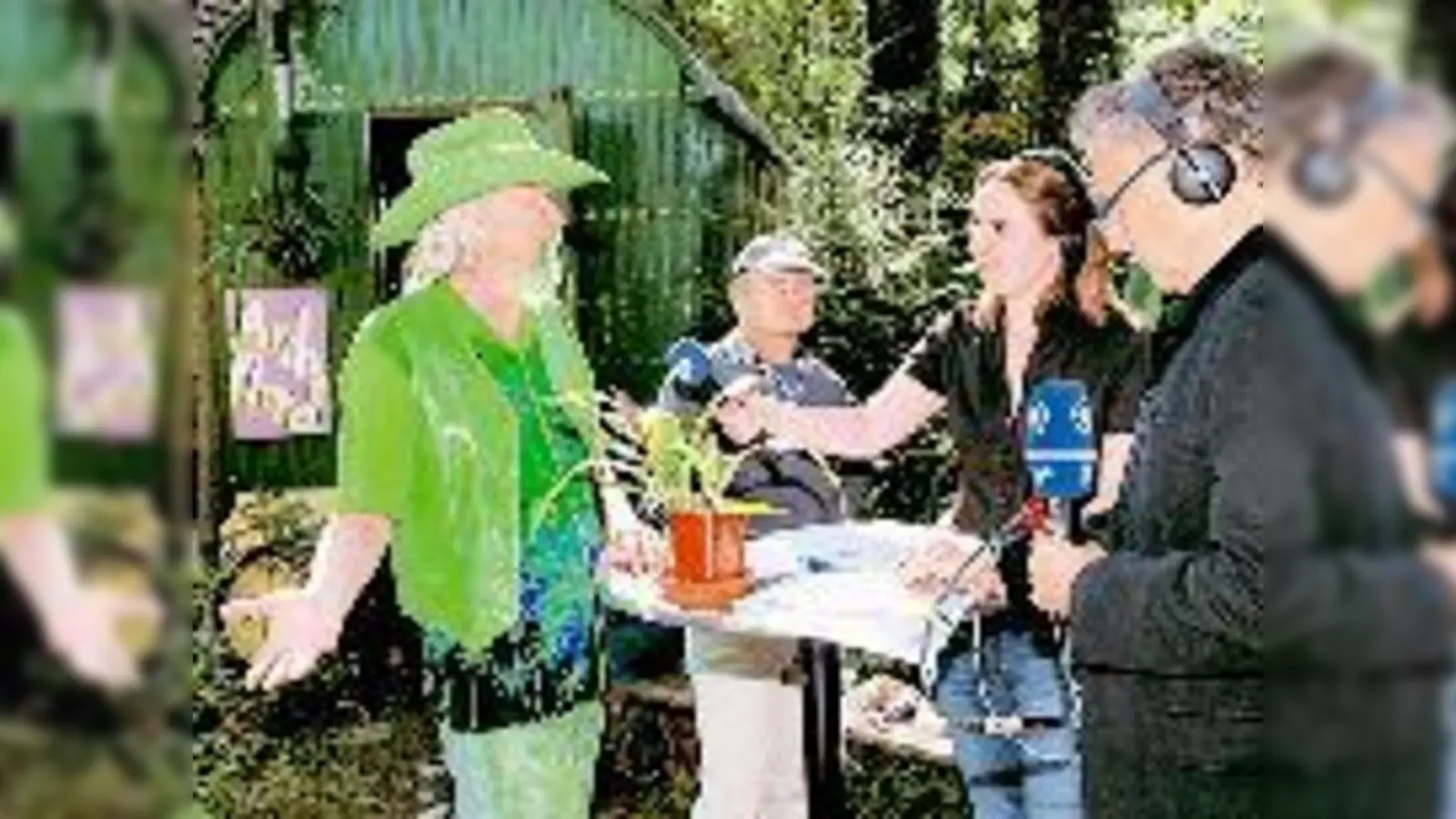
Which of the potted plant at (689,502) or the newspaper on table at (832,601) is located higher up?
the potted plant at (689,502)

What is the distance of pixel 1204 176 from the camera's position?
2191mm

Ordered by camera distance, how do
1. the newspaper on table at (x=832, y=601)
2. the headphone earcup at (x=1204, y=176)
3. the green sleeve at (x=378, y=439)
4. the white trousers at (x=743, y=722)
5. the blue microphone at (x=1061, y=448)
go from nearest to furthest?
1. the headphone earcup at (x=1204, y=176)
2. the blue microphone at (x=1061, y=448)
3. the green sleeve at (x=378, y=439)
4. the newspaper on table at (x=832, y=601)
5. the white trousers at (x=743, y=722)

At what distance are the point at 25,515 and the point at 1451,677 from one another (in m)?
0.40

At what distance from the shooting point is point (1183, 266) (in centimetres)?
217

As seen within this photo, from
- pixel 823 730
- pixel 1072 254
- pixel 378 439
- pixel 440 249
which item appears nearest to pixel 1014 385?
pixel 1072 254

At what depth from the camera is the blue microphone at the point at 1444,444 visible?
1.97 feet

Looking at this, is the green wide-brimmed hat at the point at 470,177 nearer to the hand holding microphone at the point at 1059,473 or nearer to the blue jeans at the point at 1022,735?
the hand holding microphone at the point at 1059,473

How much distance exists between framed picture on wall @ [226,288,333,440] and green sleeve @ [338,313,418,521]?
685 centimetres

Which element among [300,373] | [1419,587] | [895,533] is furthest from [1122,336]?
[300,373]

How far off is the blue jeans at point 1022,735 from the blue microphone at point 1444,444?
3.40 m

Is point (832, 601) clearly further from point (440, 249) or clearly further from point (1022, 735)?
point (440, 249)

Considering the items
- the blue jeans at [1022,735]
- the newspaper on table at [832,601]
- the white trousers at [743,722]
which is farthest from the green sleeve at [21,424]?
the white trousers at [743,722]

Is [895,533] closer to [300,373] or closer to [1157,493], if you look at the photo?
[1157,493]

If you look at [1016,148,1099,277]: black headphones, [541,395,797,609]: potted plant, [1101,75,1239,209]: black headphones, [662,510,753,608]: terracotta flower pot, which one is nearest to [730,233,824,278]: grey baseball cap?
[541,395,797,609]: potted plant
